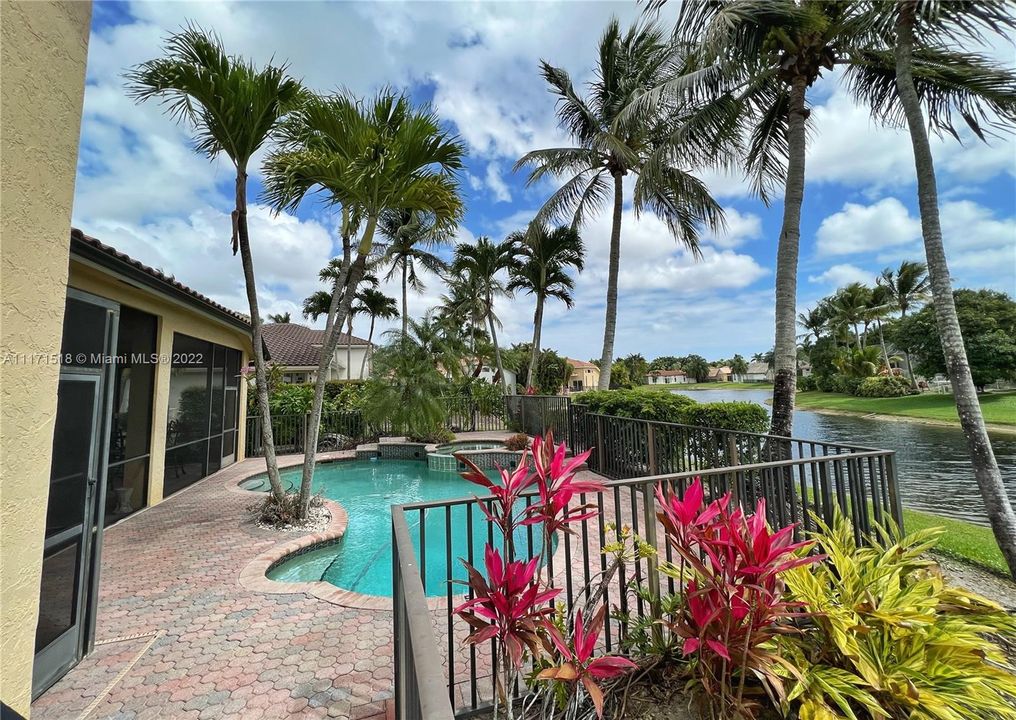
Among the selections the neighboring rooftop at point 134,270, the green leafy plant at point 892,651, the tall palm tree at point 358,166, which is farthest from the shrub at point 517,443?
the green leafy plant at point 892,651

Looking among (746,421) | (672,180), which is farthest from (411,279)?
(746,421)

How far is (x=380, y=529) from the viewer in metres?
6.35

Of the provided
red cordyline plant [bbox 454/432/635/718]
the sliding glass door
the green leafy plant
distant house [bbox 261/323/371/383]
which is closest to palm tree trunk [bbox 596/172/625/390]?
the green leafy plant

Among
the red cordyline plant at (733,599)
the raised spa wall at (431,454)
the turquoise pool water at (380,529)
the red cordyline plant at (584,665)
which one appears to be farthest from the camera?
the raised spa wall at (431,454)

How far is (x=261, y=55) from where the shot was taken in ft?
16.0

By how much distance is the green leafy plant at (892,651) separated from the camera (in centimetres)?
188

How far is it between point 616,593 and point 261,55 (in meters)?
7.33

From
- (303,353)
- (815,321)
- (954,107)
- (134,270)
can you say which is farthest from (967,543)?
(815,321)

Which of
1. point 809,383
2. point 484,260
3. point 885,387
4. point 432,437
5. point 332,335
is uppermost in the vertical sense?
point 484,260

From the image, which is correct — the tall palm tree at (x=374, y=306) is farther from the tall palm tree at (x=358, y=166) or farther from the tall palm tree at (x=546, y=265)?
the tall palm tree at (x=358, y=166)

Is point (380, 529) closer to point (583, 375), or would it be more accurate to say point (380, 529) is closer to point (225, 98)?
point (225, 98)

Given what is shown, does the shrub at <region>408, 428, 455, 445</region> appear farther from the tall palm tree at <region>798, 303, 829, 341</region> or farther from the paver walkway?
the tall palm tree at <region>798, 303, 829, 341</region>

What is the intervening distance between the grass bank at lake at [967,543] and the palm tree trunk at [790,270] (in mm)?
1783

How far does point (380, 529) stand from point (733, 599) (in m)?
5.66
